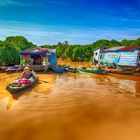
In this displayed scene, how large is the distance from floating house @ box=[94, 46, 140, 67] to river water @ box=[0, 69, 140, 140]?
1316cm

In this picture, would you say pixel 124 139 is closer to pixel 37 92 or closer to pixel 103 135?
pixel 103 135

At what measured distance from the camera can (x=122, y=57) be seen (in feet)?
97.2

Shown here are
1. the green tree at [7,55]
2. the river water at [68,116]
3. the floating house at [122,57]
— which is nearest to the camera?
the river water at [68,116]

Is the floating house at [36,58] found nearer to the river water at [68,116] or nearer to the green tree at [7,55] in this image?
the green tree at [7,55]

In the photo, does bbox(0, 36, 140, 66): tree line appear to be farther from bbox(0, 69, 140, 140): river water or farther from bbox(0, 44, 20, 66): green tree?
bbox(0, 69, 140, 140): river water

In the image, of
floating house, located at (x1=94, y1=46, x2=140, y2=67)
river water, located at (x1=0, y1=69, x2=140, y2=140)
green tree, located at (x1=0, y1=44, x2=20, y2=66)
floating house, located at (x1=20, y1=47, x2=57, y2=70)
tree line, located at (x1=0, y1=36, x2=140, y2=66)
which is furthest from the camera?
tree line, located at (x1=0, y1=36, x2=140, y2=66)

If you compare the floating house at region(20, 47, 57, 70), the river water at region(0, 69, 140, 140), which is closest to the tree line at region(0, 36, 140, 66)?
the floating house at region(20, 47, 57, 70)

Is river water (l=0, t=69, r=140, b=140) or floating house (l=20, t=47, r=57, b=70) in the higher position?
floating house (l=20, t=47, r=57, b=70)

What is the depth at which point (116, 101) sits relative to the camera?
1360 centimetres

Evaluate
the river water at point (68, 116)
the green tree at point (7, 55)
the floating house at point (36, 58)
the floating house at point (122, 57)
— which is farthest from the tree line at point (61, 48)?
the floating house at point (122, 57)

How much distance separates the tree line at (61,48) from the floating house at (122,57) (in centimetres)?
1750

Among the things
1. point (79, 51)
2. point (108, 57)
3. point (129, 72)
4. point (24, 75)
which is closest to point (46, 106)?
point (24, 75)

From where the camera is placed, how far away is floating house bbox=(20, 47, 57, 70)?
2781 centimetres

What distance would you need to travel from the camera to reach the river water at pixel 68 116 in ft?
27.8
